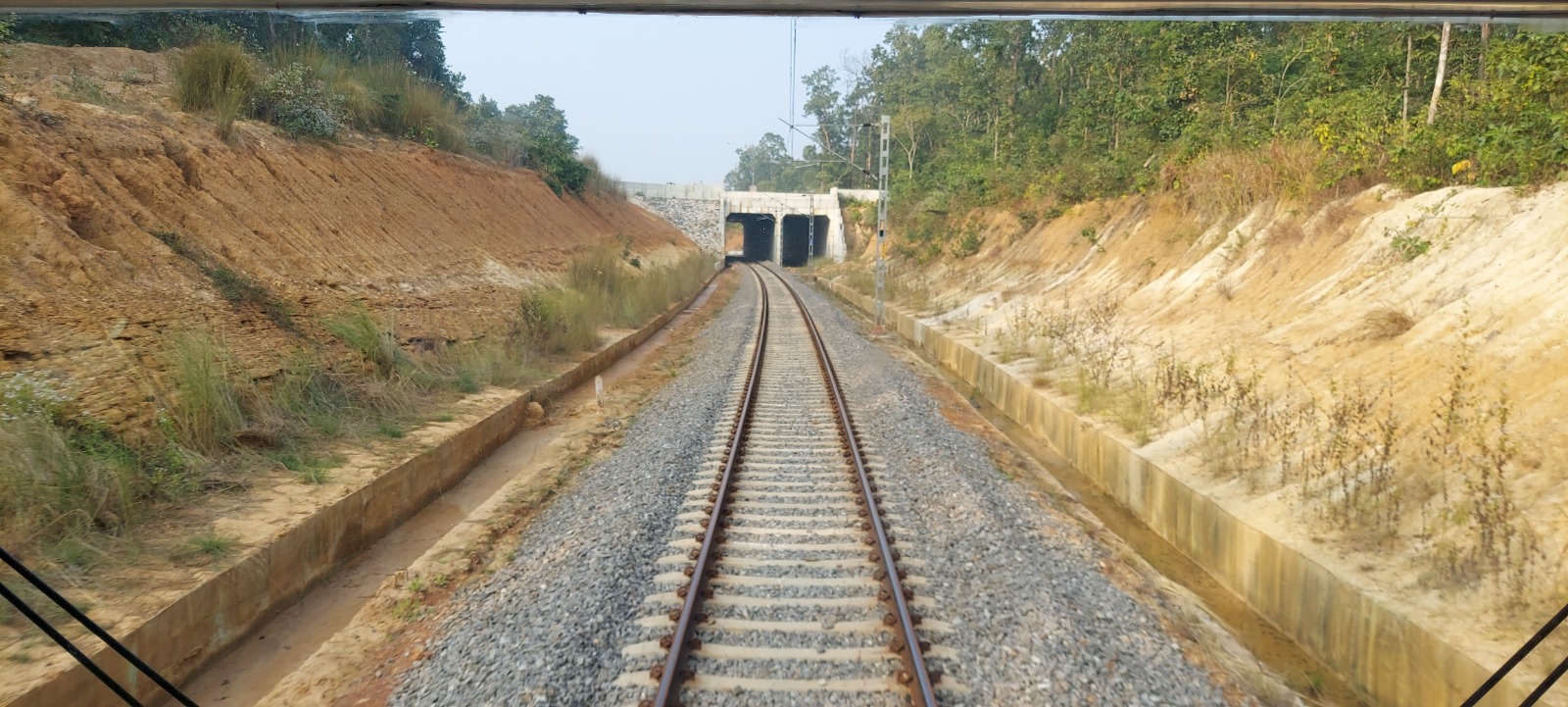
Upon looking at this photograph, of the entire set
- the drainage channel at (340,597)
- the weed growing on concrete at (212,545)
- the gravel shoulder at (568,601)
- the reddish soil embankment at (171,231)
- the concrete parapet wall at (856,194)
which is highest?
the concrete parapet wall at (856,194)

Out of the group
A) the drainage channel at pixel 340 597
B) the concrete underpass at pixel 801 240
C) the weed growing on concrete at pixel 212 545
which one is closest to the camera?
the drainage channel at pixel 340 597

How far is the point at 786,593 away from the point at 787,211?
215ft

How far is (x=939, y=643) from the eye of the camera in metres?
5.26

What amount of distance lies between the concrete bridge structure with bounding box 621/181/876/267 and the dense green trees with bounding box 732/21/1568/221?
16177 millimetres

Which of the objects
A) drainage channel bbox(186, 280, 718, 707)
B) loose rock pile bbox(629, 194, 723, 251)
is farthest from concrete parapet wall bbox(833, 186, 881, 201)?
drainage channel bbox(186, 280, 718, 707)

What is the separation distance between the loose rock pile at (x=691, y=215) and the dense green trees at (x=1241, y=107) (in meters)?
24.2

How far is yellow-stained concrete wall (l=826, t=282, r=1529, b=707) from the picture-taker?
15.3 feet

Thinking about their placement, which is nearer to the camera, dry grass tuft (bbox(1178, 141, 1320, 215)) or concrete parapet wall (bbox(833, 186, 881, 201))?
dry grass tuft (bbox(1178, 141, 1320, 215))

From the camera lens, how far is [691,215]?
236 feet

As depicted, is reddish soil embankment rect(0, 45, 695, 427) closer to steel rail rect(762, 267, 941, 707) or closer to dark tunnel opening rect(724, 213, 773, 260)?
steel rail rect(762, 267, 941, 707)

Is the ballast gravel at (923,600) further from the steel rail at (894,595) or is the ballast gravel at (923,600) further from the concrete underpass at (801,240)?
the concrete underpass at (801,240)

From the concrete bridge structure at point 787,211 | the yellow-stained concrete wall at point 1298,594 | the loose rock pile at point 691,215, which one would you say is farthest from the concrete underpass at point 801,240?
the yellow-stained concrete wall at point 1298,594

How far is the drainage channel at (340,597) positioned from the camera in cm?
533

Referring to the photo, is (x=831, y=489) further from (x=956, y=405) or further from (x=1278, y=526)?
(x=956, y=405)
